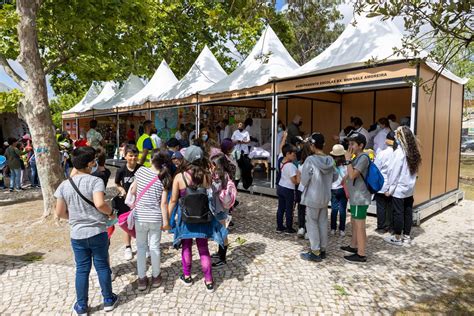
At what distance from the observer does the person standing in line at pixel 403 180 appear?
498 centimetres

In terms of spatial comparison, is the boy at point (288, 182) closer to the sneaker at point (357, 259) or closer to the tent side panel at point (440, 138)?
the sneaker at point (357, 259)

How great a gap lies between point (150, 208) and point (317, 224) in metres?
2.14

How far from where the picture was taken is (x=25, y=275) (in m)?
4.02

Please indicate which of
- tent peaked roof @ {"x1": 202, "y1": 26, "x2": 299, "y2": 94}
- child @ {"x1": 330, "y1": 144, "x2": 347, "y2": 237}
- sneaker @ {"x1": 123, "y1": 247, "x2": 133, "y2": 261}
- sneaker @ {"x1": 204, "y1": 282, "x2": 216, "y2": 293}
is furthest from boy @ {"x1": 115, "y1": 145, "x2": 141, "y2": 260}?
tent peaked roof @ {"x1": 202, "y1": 26, "x2": 299, "y2": 94}

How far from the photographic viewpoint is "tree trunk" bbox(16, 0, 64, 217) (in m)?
5.99

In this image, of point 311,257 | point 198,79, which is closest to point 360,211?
point 311,257

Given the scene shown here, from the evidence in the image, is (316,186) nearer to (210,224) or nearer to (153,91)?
→ (210,224)

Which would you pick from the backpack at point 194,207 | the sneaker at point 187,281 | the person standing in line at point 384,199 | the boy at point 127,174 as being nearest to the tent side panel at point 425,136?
the person standing in line at point 384,199

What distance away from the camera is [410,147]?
495 centimetres

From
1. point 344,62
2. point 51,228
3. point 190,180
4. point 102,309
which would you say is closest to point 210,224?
point 190,180

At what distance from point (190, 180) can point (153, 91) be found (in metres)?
9.96

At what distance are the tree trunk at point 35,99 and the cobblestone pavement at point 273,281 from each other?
209 cm

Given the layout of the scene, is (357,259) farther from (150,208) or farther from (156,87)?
(156,87)

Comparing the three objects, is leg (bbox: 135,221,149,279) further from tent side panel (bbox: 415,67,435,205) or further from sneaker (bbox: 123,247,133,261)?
tent side panel (bbox: 415,67,435,205)
